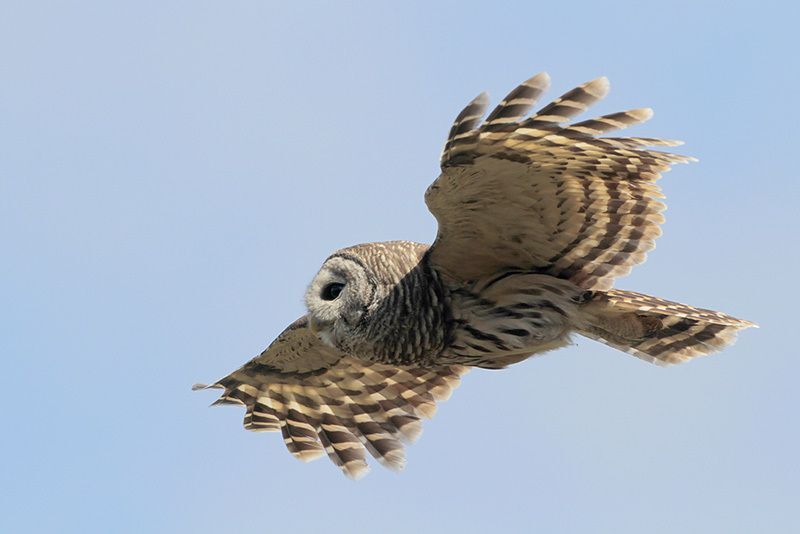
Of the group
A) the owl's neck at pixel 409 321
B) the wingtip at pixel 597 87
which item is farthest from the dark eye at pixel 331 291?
the wingtip at pixel 597 87

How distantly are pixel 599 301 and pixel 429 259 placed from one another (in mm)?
1451

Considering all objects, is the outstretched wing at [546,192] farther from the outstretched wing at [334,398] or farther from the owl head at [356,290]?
the outstretched wing at [334,398]

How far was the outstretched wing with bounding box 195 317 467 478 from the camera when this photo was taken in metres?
12.4

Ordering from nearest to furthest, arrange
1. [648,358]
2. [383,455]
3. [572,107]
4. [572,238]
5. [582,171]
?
[572,107], [582,171], [572,238], [648,358], [383,455]

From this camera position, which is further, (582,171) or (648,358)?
(648,358)

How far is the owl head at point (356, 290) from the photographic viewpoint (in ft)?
35.4

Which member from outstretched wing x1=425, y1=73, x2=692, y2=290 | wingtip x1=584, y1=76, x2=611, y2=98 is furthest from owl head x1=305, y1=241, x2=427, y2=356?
wingtip x1=584, y1=76, x2=611, y2=98

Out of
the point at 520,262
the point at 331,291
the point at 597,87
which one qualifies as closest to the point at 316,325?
the point at 331,291

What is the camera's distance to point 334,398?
12.8 m

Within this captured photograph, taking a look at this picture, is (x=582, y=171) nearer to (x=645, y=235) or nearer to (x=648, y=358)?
(x=645, y=235)

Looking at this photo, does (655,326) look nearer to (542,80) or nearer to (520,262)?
(520,262)

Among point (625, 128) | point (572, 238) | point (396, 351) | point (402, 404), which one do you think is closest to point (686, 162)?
point (625, 128)

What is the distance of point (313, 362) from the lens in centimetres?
1263

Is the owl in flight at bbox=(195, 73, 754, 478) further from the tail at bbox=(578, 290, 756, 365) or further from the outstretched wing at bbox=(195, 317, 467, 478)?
the outstretched wing at bbox=(195, 317, 467, 478)
